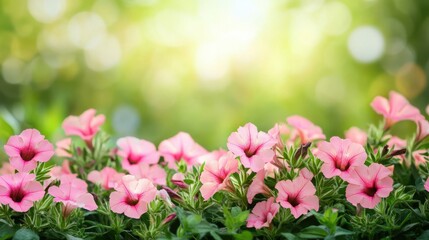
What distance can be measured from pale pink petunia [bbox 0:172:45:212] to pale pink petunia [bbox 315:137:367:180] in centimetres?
65

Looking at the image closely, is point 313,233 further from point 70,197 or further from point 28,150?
point 28,150

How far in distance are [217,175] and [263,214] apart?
0.48 feet

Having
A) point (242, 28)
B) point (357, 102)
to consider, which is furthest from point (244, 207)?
point (242, 28)

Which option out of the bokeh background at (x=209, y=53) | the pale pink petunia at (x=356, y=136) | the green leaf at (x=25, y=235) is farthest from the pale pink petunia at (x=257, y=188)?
the bokeh background at (x=209, y=53)

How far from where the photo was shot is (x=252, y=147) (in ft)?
5.02

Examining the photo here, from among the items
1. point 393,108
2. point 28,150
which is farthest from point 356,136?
point 28,150

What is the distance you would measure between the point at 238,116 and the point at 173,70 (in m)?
2.20

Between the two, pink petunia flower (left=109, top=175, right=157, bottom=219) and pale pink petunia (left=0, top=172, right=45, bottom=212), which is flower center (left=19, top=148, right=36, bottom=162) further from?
pink petunia flower (left=109, top=175, right=157, bottom=219)

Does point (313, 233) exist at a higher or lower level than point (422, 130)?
lower

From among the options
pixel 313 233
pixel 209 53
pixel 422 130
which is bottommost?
pixel 209 53

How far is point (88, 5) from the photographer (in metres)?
7.09

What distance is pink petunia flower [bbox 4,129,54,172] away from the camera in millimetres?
1584

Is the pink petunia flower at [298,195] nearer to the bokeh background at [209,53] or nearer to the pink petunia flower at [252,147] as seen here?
the pink petunia flower at [252,147]

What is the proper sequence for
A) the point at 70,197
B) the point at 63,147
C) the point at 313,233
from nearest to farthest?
the point at 313,233 < the point at 70,197 < the point at 63,147
